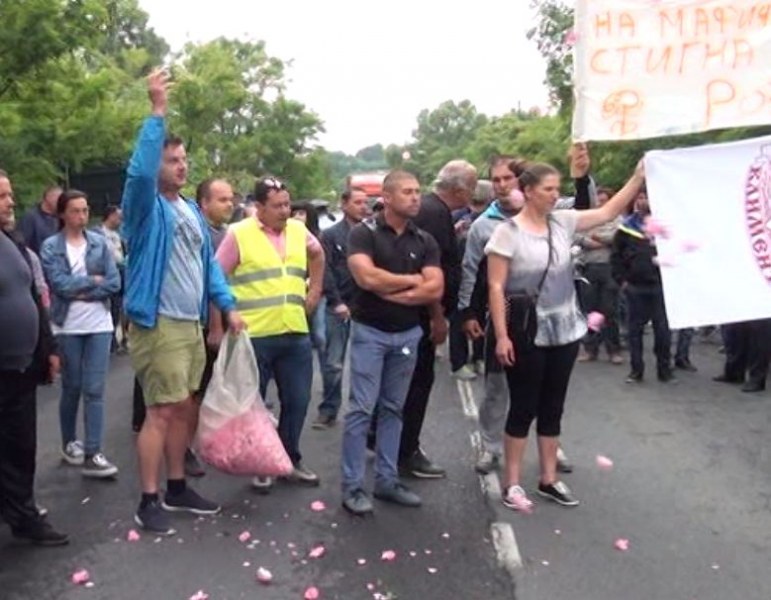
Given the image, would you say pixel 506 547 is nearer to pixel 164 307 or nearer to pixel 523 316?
pixel 523 316

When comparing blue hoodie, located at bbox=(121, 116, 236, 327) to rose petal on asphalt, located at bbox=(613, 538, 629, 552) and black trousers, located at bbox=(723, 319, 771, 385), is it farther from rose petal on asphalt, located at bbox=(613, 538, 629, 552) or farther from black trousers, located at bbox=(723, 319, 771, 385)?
black trousers, located at bbox=(723, 319, 771, 385)

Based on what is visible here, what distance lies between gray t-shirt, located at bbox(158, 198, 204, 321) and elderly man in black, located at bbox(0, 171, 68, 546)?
26.9 inches

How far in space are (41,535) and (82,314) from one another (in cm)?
165

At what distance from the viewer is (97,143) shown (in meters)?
12.7

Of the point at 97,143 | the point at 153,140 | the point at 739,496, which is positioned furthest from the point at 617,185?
the point at 153,140

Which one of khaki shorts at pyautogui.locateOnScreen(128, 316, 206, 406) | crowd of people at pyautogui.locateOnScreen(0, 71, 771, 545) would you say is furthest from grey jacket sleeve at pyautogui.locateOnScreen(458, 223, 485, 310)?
khaki shorts at pyautogui.locateOnScreen(128, 316, 206, 406)

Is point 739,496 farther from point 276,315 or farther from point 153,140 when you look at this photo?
point 153,140

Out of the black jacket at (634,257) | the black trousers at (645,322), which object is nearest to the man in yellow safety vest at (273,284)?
the black trousers at (645,322)

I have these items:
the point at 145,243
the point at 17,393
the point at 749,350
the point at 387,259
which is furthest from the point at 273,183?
the point at 749,350

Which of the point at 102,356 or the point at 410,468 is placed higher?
the point at 102,356

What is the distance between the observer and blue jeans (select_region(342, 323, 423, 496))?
18.0ft

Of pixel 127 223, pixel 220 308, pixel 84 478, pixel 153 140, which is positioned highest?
pixel 153 140

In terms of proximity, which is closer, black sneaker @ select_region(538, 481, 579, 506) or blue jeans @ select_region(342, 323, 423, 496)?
blue jeans @ select_region(342, 323, 423, 496)

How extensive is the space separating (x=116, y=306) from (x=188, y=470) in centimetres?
549
